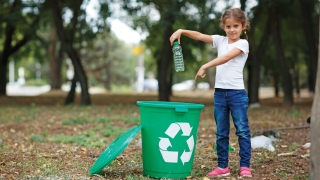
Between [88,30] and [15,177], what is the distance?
12585 millimetres

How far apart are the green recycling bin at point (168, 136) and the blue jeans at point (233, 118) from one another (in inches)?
11.0

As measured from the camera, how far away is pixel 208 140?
26.0 feet

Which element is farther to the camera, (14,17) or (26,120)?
(14,17)

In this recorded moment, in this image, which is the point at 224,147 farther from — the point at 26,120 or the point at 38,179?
the point at 26,120

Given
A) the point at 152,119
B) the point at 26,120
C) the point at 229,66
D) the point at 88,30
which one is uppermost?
the point at 88,30

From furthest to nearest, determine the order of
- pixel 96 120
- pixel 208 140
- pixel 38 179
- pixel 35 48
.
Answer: pixel 35 48, pixel 96 120, pixel 208 140, pixel 38 179

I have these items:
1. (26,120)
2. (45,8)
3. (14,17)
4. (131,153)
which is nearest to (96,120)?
(26,120)

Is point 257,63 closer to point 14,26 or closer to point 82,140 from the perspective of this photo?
point 82,140

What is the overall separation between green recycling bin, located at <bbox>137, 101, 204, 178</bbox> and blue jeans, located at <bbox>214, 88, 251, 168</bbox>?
28 cm

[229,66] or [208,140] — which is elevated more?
[229,66]

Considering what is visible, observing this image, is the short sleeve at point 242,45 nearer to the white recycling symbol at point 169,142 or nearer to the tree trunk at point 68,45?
the white recycling symbol at point 169,142

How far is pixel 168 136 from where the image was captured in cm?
455

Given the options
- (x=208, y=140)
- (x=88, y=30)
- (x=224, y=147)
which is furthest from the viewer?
(x=88, y=30)

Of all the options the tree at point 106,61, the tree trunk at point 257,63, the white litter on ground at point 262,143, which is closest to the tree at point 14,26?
the tree trunk at point 257,63
